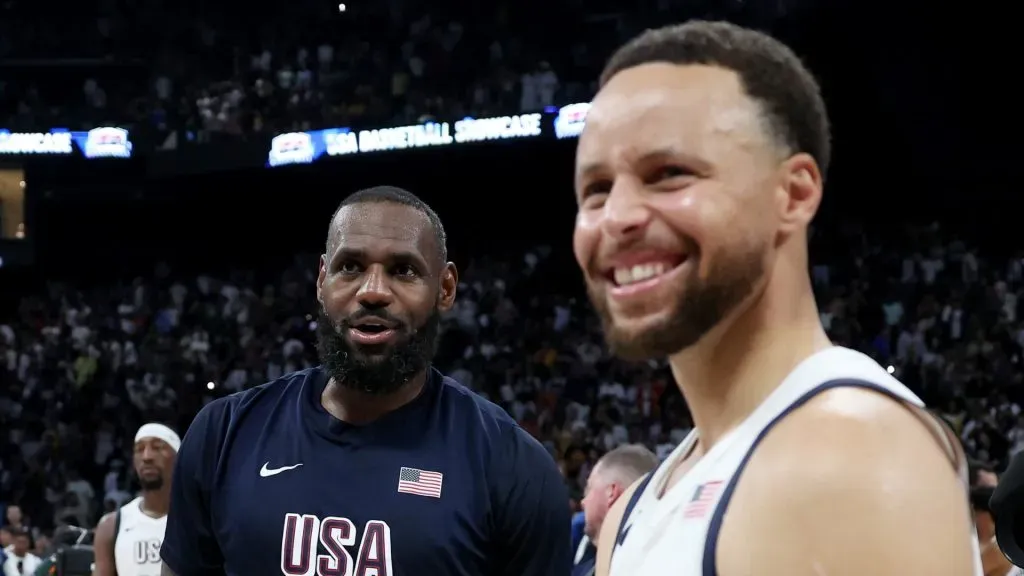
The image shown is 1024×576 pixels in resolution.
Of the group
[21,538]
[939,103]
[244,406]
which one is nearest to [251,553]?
[244,406]

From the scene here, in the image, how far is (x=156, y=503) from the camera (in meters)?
5.54

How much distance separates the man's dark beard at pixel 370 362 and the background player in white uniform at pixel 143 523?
3035 mm

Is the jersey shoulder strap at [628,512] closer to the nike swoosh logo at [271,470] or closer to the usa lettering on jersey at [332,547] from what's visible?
the usa lettering on jersey at [332,547]

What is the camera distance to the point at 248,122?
1622 centimetres

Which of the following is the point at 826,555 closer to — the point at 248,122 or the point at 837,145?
the point at 837,145

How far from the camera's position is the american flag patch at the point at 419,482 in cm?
238

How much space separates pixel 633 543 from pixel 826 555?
32 centimetres

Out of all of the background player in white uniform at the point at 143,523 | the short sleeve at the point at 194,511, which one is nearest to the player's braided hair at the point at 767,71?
the short sleeve at the point at 194,511

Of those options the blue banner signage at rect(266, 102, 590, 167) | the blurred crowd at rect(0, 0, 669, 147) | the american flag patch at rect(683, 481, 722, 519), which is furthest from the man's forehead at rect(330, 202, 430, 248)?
the blurred crowd at rect(0, 0, 669, 147)

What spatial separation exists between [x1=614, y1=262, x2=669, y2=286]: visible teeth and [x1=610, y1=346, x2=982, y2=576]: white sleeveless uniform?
7.2 inches

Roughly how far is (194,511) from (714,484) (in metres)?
1.58

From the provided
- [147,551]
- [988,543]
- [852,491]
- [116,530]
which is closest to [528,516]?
[852,491]

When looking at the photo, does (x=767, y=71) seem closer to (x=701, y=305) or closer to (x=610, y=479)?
(x=701, y=305)

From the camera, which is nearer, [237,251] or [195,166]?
[195,166]
